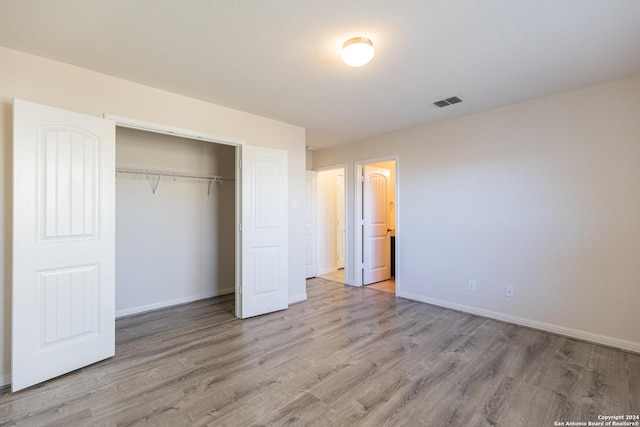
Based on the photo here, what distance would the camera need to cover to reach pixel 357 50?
209cm

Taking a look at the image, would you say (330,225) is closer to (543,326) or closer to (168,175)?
(168,175)

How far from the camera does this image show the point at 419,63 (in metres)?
2.45

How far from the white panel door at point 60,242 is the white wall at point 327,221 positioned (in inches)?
152

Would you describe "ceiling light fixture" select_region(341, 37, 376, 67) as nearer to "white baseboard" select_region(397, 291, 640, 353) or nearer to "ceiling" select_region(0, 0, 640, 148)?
"ceiling" select_region(0, 0, 640, 148)

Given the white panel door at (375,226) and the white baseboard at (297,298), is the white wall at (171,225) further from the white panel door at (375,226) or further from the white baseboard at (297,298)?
the white panel door at (375,226)

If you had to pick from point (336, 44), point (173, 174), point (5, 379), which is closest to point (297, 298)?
point (173, 174)

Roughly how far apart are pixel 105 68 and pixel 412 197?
12.4ft

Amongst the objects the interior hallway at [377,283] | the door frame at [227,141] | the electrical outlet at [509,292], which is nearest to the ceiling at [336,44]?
the door frame at [227,141]

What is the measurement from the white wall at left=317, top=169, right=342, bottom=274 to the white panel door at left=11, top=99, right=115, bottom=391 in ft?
12.7

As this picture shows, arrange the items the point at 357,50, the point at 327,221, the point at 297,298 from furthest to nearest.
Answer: the point at 327,221 → the point at 297,298 → the point at 357,50

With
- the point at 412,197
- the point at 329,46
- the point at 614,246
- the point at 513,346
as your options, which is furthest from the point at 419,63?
the point at 513,346

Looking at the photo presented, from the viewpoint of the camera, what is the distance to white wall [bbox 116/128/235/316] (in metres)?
3.70

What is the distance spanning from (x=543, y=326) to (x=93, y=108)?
488cm

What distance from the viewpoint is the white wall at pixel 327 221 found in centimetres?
597
